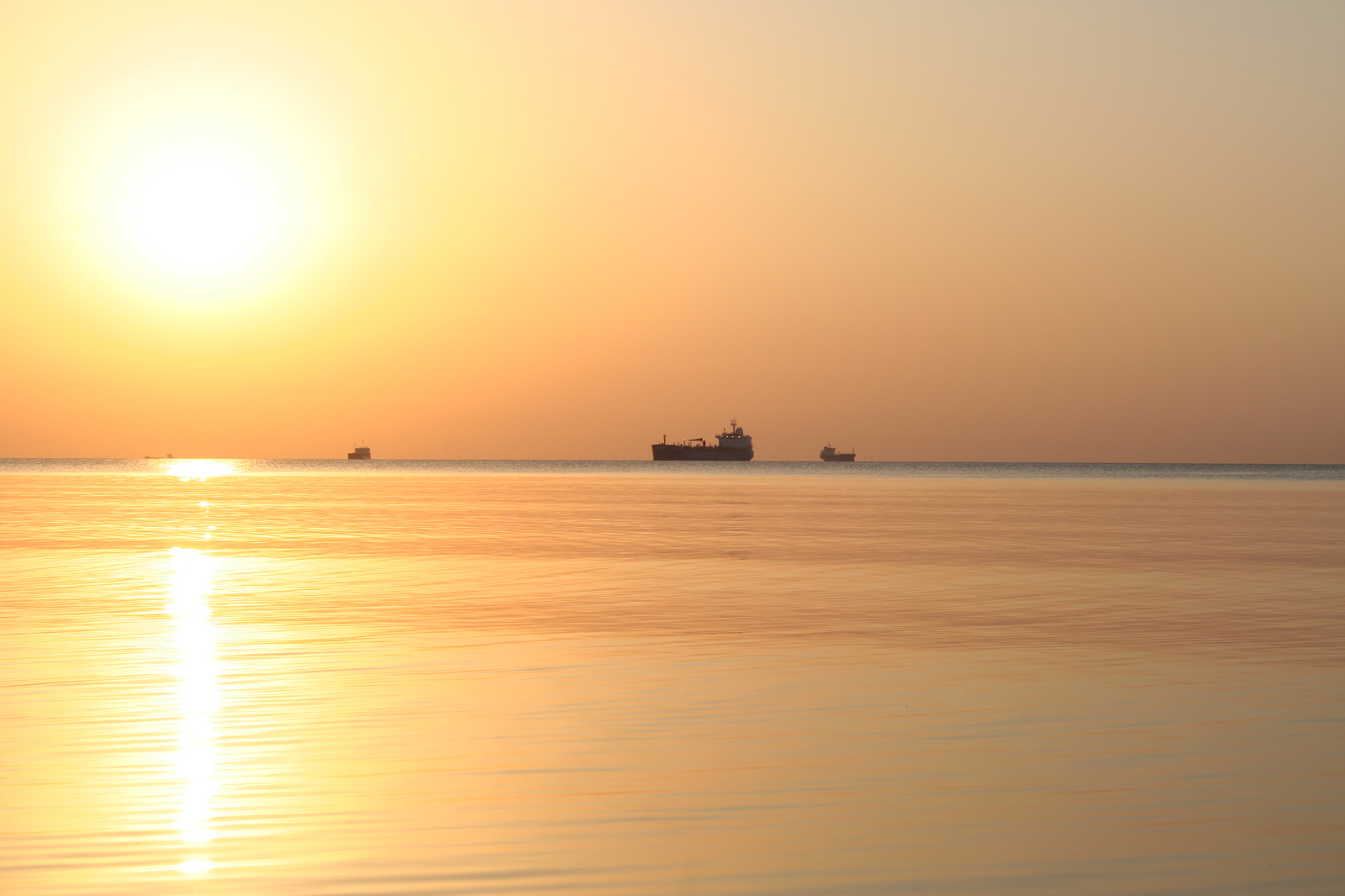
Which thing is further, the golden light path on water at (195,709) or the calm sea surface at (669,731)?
the golden light path on water at (195,709)

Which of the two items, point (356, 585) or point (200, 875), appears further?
point (356, 585)

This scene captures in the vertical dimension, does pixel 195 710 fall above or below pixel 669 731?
above

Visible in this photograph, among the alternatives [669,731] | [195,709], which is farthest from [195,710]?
[669,731]

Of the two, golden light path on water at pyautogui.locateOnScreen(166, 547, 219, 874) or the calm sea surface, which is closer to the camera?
the calm sea surface

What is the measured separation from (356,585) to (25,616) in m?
6.94

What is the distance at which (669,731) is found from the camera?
12.2m

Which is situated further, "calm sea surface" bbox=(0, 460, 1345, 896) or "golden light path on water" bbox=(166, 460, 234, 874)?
"golden light path on water" bbox=(166, 460, 234, 874)

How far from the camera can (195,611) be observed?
71.6ft

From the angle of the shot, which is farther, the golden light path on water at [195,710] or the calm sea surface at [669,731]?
the golden light path on water at [195,710]

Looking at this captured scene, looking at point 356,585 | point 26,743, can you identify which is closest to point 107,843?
point 26,743

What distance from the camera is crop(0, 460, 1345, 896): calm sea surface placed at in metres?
8.33

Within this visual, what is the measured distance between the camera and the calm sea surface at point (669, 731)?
8328mm

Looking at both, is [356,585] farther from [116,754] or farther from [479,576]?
[116,754]

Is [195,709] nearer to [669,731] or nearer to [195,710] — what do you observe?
[195,710]
